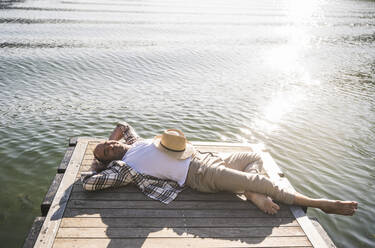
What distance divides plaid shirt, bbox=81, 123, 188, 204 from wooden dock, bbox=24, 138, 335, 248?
4.6 inches

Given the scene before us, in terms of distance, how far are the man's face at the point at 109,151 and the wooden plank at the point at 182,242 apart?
173 cm

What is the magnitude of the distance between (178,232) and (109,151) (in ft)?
6.64

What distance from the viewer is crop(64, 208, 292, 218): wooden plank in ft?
14.9

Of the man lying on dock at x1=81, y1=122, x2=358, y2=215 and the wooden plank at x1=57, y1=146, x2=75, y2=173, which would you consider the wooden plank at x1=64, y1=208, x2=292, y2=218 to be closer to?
the man lying on dock at x1=81, y1=122, x2=358, y2=215

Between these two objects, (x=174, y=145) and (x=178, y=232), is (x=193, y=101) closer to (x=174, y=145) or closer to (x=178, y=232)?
(x=174, y=145)

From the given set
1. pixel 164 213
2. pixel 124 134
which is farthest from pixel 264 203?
pixel 124 134

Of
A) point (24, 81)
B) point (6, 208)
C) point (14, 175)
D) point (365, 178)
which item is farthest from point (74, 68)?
point (365, 178)

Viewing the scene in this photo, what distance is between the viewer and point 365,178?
7.73m

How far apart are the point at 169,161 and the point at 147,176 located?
46 centimetres

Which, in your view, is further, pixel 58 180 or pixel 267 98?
pixel 267 98

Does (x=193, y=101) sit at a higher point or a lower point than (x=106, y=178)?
lower

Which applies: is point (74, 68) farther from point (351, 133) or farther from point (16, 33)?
point (351, 133)

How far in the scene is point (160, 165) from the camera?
5.10m

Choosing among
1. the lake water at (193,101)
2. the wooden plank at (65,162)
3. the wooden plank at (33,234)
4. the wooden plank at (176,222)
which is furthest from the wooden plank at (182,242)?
the lake water at (193,101)
